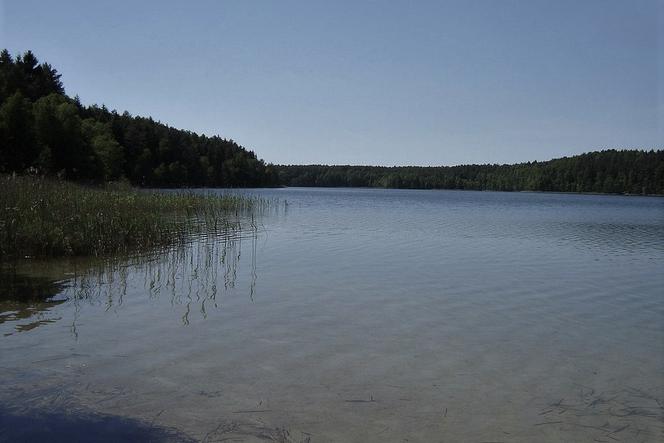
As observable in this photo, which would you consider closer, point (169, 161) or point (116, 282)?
point (116, 282)

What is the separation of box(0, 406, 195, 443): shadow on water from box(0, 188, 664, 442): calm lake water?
0.02 m

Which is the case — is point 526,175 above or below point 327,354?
above

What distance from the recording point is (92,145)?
45531 millimetres

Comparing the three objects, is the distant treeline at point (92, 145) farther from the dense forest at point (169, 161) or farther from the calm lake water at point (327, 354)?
the calm lake water at point (327, 354)

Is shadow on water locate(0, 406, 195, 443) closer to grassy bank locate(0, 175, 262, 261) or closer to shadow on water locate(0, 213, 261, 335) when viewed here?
shadow on water locate(0, 213, 261, 335)

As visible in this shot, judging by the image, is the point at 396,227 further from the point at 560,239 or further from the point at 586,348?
the point at 586,348

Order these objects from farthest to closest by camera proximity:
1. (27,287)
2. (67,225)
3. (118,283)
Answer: (67,225), (118,283), (27,287)

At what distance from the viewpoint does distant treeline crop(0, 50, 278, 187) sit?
121 ft

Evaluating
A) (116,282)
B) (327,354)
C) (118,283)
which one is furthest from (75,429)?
(116,282)

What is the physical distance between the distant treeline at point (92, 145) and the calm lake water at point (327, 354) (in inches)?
555

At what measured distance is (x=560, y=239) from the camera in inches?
819

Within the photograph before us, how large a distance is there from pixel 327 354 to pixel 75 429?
110 inches

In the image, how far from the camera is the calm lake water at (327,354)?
4215 millimetres

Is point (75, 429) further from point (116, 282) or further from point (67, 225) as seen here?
point (67, 225)
